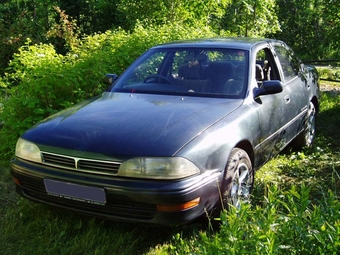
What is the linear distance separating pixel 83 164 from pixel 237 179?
46.5 inches

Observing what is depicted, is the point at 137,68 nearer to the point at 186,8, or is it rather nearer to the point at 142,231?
the point at 142,231

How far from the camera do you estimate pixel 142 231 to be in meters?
3.17

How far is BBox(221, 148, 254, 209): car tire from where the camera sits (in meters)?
2.98

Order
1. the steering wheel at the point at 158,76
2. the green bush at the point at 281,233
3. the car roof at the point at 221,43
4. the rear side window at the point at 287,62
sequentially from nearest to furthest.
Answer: the green bush at the point at 281,233 < the steering wheel at the point at 158,76 < the car roof at the point at 221,43 < the rear side window at the point at 287,62

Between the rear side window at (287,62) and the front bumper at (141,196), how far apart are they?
223 centimetres

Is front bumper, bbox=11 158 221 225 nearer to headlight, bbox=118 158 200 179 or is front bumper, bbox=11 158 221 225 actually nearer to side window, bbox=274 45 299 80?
headlight, bbox=118 158 200 179

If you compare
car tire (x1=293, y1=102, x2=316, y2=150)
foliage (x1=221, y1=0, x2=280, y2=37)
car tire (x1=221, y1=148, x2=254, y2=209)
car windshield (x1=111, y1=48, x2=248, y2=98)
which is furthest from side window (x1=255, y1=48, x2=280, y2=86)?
foliage (x1=221, y1=0, x2=280, y2=37)

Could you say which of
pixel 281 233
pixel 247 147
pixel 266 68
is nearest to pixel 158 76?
pixel 247 147

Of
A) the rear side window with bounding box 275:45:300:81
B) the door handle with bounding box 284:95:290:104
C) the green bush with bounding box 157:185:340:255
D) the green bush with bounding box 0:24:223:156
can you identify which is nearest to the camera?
the green bush with bounding box 157:185:340:255

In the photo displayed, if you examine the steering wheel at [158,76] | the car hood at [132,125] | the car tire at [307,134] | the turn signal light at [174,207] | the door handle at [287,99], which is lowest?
the car tire at [307,134]

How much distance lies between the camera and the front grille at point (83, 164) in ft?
8.86

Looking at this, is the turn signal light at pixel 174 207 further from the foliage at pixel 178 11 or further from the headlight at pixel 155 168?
the foliage at pixel 178 11

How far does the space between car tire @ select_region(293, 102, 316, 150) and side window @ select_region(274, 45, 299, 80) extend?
550 mm

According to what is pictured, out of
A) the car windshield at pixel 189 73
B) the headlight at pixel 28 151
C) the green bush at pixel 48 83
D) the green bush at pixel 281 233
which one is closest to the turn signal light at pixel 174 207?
the green bush at pixel 281 233
